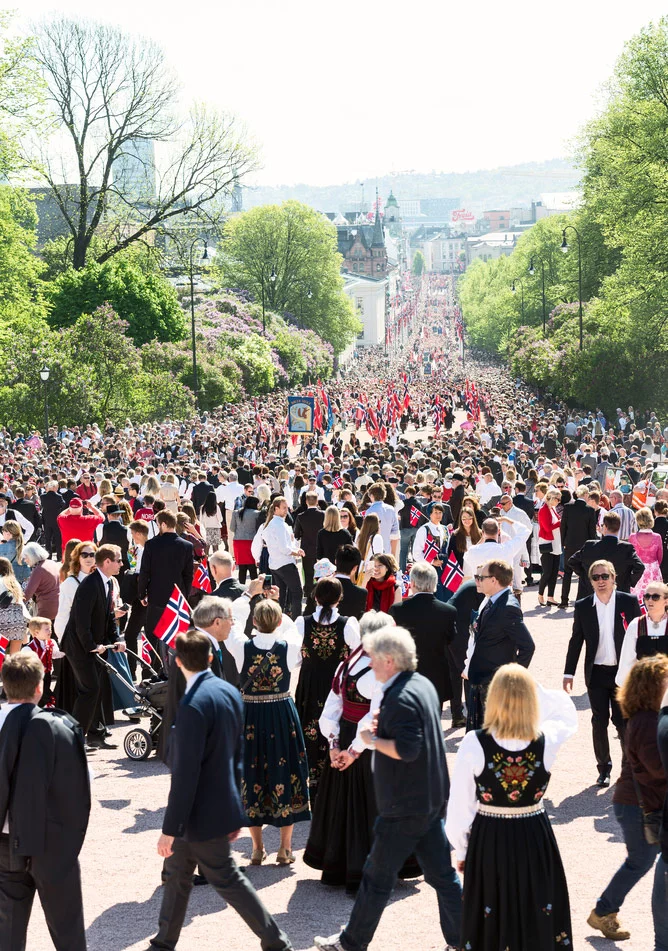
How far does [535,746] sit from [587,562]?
6.49 meters

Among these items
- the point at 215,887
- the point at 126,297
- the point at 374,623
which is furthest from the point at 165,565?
the point at 126,297

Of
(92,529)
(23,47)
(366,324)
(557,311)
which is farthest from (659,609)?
(366,324)

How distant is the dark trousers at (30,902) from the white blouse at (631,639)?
3776 mm

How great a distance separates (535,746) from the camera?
537cm

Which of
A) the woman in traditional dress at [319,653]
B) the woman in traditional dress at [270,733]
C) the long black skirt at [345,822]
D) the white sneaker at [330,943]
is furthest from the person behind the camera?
the woman in traditional dress at [319,653]

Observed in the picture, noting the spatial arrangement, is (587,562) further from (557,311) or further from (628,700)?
(557,311)

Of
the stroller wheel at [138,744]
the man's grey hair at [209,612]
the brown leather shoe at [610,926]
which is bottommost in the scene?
the stroller wheel at [138,744]

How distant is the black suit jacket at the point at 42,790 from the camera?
559 centimetres

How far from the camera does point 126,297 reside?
2212 inches

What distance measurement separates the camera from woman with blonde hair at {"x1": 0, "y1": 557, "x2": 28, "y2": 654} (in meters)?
8.82

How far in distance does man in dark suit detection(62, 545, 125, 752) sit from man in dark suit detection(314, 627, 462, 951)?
4509mm

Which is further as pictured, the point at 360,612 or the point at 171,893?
the point at 360,612

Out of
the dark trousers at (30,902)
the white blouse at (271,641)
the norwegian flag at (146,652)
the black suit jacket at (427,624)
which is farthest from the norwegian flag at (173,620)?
the dark trousers at (30,902)

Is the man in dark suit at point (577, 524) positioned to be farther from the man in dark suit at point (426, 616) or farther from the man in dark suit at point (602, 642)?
the man in dark suit at point (426, 616)
